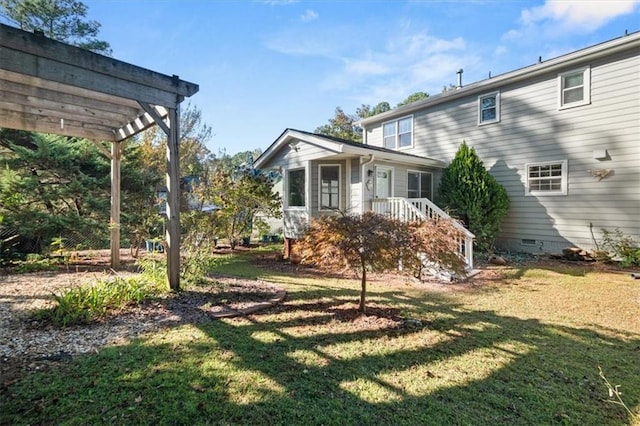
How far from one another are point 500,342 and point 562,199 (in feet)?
25.4

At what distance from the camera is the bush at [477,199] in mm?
9680

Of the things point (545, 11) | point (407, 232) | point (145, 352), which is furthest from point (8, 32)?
point (545, 11)

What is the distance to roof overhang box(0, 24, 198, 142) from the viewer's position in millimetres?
3639

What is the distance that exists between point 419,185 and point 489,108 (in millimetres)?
3480

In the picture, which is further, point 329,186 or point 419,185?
point 419,185

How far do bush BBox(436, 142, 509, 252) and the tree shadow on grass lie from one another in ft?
19.7

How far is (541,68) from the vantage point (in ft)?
30.3

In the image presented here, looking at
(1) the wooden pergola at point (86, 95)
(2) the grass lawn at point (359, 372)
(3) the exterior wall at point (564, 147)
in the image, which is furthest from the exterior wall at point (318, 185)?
(2) the grass lawn at point (359, 372)

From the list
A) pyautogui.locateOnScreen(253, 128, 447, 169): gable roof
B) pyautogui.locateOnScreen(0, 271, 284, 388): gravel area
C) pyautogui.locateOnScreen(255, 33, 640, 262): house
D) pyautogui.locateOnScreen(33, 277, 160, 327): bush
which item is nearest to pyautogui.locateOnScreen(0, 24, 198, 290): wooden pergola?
pyautogui.locateOnScreen(33, 277, 160, 327): bush

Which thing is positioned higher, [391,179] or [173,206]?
[391,179]

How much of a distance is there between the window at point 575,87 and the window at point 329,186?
6.81 metres

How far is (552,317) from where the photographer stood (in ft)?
14.6

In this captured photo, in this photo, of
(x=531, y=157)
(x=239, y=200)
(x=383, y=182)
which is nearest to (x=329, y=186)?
(x=383, y=182)

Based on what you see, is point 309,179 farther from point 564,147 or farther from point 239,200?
point 564,147
